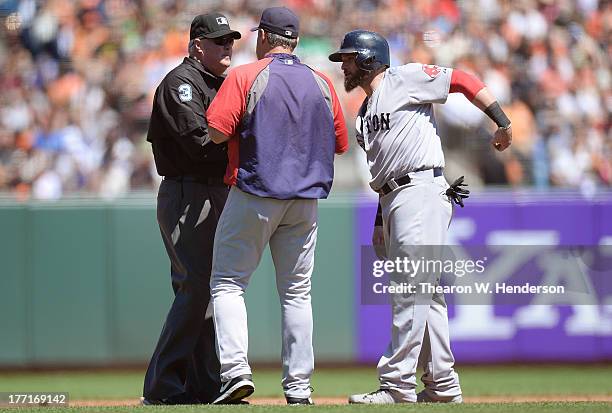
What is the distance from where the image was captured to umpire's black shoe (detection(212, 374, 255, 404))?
503 centimetres

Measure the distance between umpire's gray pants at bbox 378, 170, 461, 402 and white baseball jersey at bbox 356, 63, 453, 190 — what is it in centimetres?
9

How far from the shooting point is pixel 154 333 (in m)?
8.55

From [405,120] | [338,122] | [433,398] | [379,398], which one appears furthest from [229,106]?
[433,398]

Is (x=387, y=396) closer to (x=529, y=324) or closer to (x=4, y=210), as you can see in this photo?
(x=529, y=324)

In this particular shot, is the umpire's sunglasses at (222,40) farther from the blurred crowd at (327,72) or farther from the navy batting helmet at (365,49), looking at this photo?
the blurred crowd at (327,72)

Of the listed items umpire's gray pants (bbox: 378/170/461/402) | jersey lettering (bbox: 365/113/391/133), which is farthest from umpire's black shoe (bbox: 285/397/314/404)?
jersey lettering (bbox: 365/113/391/133)

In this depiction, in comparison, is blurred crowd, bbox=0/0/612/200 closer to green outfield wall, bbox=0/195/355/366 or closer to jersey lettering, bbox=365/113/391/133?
green outfield wall, bbox=0/195/355/366

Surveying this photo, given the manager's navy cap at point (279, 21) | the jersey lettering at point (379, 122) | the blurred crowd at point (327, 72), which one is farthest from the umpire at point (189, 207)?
the blurred crowd at point (327, 72)

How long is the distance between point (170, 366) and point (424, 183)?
1660 mm

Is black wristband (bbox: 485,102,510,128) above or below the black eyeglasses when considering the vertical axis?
below

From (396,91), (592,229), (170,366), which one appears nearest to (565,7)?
(592,229)

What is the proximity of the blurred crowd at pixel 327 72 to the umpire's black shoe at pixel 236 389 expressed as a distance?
3.97 m

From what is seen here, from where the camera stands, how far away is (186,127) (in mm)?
5465

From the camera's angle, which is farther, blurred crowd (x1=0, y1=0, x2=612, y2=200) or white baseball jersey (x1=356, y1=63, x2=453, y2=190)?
blurred crowd (x1=0, y1=0, x2=612, y2=200)
